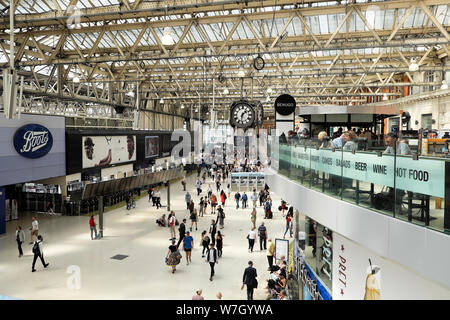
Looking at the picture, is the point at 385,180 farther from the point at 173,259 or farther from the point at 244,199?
the point at 244,199

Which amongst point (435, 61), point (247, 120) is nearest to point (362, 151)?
point (247, 120)

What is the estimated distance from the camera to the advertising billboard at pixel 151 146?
32.3 m

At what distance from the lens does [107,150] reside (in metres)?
25.3

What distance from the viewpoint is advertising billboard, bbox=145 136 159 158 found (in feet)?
106

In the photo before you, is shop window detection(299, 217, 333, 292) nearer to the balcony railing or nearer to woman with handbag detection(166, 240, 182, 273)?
the balcony railing

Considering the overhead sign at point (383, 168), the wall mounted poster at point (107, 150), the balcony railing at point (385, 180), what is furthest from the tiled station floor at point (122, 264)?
the overhead sign at point (383, 168)

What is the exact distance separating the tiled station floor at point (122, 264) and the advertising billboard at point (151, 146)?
40.2 feet

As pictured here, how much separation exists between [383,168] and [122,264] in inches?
407

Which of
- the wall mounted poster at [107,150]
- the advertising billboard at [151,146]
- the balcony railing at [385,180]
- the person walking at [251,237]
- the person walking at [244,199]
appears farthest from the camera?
the advertising billboard at [151,146]

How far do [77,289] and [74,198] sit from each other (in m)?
8.52

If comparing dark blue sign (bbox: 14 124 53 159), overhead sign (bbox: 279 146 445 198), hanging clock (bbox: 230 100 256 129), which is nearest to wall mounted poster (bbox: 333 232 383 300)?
overhead sign (bbox: 279 146 445 198)

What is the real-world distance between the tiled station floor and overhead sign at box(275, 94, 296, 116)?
19.5 feet

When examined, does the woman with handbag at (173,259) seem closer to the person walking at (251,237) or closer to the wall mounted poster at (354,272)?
the person walking at (251,237)
